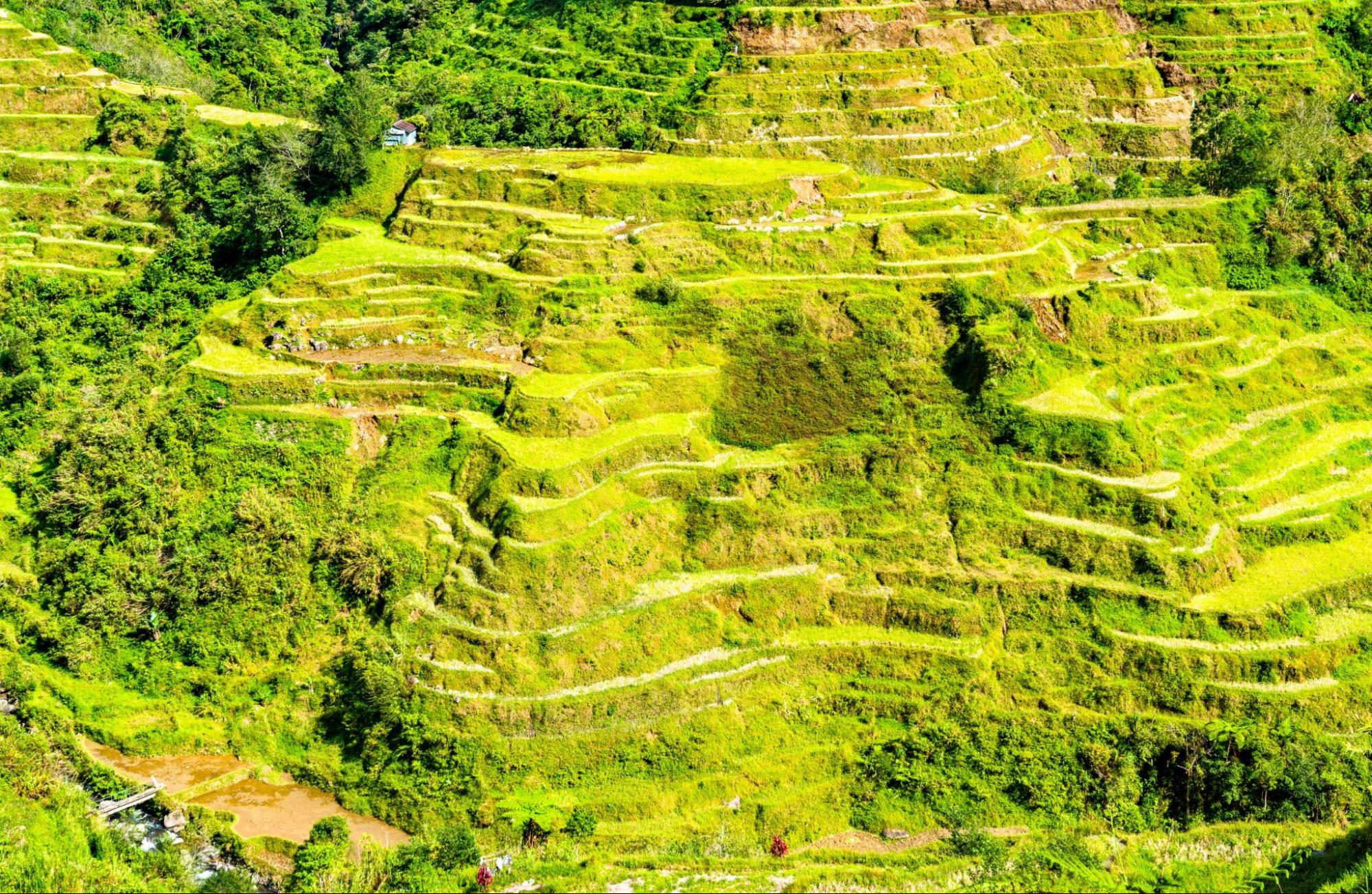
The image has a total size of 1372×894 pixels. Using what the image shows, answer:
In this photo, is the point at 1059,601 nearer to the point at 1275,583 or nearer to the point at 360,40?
the point at 1275,583

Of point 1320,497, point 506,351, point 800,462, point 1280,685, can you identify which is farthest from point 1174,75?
point 506,351

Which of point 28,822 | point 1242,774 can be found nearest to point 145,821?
point 28,822

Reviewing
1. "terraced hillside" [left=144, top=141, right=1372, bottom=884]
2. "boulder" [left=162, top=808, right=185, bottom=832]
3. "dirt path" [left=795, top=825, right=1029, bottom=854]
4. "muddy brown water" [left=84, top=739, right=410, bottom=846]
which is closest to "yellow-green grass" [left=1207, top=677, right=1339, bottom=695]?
"terraced hillside" [left=144, top=141, right=1372, bottom=884]

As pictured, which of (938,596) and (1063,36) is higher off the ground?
(1063,36)

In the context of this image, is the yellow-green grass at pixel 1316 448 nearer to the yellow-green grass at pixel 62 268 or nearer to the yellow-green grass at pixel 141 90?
the yellow-green grass at pixel 62 268

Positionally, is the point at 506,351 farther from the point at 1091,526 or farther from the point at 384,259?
the point at 1091,526
